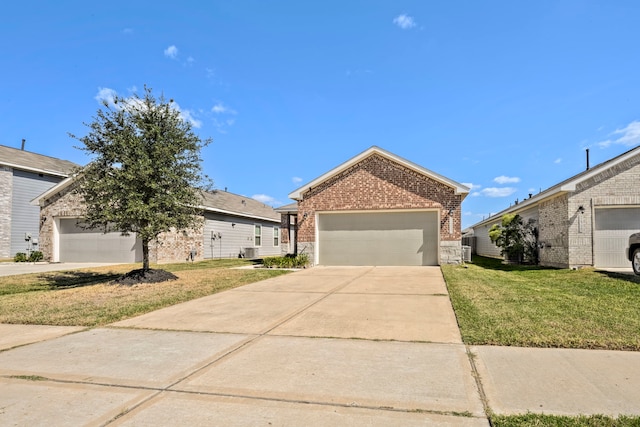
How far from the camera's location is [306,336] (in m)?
5.37

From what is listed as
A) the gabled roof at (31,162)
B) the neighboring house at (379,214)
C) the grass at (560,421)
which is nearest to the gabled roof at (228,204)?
the gabled roof at (31,162)

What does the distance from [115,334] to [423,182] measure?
530 inches

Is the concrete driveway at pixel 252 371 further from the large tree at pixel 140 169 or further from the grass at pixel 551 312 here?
the large tree at pixel 140 169

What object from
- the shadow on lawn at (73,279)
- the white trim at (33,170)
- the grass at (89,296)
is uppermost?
the white trim at (33,170)

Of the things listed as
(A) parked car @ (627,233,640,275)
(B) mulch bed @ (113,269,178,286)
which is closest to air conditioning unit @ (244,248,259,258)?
(B) mulch bed @ (113,269,178,286)

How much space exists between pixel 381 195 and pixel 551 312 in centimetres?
1062

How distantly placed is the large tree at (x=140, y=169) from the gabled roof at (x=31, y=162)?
14004 mm

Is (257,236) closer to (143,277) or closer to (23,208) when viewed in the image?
(23,208)

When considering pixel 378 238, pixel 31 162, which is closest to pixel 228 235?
pixel 378 238

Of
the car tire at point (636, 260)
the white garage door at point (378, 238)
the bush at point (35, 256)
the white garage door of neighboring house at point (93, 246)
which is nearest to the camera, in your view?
the car tire at point (636, 260)

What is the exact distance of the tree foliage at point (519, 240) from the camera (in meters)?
17.4

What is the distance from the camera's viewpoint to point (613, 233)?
44.3ft

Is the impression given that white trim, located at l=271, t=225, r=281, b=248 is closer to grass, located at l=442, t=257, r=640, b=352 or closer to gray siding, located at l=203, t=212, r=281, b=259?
gray siding, located at l=203, t=212, r=281, b=259

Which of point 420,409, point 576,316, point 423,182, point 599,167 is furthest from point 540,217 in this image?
point 420,409
